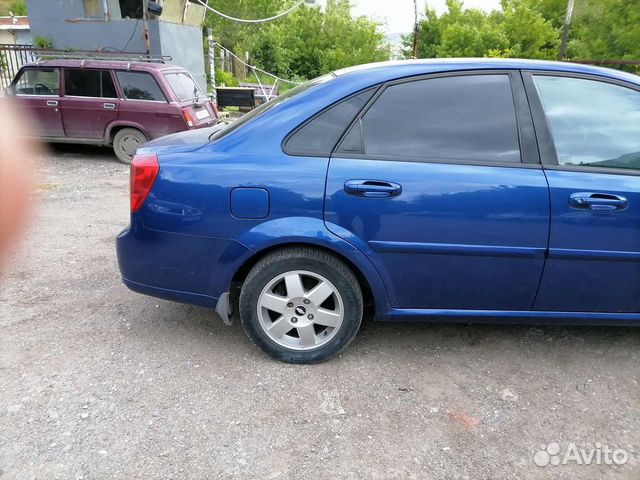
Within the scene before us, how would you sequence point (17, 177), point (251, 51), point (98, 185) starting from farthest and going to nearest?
point (251, 51), point (98, 185), point (17, 177)

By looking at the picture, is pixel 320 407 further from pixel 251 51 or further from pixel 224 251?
pixel 251 51

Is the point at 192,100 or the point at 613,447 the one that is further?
the point at 192,100

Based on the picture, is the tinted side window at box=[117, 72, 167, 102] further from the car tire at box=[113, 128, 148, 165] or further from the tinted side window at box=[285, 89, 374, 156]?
the tinted side window at box=[285, 89, 374, 156]

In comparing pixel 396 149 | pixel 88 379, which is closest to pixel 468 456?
pixel 396 149

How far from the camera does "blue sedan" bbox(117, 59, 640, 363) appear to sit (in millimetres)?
2748

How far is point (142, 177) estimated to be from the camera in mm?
2873

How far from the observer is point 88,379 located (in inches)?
113

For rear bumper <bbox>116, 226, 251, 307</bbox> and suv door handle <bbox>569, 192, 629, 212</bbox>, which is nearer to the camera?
suv door handle <bbox>569, 192, 629, 212</bbox>

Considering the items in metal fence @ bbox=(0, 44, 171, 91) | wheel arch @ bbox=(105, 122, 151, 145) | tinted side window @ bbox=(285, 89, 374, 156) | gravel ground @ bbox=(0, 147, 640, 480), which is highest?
metal fence @ bbox=(0, 44, 171, 91)

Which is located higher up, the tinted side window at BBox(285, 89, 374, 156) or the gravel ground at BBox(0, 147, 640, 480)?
the tinted side window at BBox(285, 89, 374, 156)

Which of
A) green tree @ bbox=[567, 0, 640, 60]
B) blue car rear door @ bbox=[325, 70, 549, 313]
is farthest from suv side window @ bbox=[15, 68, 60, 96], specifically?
green tree @ bbox=[567, 0, 640, 60]

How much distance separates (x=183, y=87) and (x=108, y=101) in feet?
4.05

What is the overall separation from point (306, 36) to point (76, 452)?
2965cm

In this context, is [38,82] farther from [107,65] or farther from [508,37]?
[508,37]
